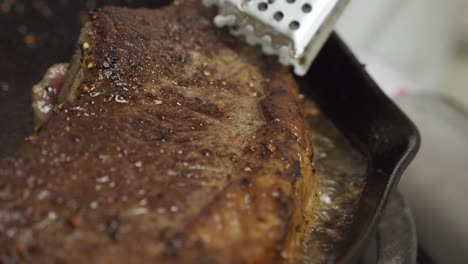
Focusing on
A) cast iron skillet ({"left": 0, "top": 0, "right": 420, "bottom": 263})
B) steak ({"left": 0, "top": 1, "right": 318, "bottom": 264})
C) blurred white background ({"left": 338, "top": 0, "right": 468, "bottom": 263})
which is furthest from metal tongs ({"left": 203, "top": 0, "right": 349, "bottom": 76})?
blurred white background ({"left": 338, "top": 0, "right": 468, "bottom": 263})

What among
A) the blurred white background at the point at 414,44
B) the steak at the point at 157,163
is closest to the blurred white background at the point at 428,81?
the blurred white background at the point at 414,44

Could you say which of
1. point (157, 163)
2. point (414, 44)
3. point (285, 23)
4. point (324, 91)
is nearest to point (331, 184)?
point (324, 91)

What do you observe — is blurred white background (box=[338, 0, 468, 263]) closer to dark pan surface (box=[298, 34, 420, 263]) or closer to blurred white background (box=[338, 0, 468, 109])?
blurred white background (box=[338, 0, 468, 109])

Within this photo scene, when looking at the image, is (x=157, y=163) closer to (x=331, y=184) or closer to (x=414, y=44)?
(x=331, y=184)

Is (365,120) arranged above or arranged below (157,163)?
above

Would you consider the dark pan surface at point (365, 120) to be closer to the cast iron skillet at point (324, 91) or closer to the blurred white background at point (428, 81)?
the cast iron skillet at point (324, 91)

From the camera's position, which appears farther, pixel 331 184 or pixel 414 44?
pixel 414 44

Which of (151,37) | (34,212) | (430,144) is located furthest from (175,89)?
(430,144)
